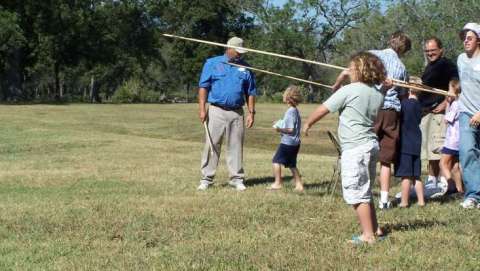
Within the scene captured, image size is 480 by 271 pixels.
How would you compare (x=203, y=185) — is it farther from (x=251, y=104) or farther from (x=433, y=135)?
(x=433, y=135)

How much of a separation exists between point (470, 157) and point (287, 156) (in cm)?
283

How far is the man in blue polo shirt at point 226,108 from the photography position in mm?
9969

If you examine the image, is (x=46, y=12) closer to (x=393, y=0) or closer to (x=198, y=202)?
(x=393, y=0)

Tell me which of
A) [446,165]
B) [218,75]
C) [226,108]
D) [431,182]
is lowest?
[431,182]

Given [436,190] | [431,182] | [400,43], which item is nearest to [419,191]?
[436,190]

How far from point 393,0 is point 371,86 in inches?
1980

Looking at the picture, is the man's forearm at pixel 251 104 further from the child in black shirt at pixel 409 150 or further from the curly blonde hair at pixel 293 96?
the child in black shirt at pixel 409 150

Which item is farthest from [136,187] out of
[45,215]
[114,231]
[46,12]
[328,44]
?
[328,44]

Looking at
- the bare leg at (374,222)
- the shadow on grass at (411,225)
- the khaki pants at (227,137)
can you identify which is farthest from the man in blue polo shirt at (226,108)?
the bare leg at (374,222)

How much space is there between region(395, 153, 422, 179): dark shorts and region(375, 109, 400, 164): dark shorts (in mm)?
84

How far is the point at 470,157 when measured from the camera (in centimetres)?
802

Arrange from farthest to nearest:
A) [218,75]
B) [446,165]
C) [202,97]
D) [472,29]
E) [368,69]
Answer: [202,97] < [218,75] < [446,165] < [472,29] < [368,69]

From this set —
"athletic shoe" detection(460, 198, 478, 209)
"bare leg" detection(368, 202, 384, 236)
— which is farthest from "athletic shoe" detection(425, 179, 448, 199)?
"bare leg" detection(368, 202, 384, 236)

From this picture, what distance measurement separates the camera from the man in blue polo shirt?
9969 mm
